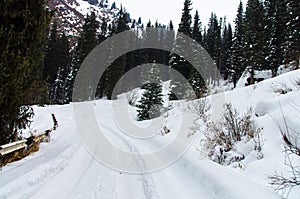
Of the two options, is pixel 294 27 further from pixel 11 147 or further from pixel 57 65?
pixel 57 65

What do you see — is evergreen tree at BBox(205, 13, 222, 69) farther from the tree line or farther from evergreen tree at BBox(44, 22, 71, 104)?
evergreen tree at BBox(44, 22, 71, 104)

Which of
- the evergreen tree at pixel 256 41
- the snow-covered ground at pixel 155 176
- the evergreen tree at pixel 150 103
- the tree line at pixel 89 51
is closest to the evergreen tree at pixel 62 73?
the tree line at pixel 89 51

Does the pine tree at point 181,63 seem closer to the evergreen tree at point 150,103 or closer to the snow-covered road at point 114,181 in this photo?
the evergreen tree at point 150,103

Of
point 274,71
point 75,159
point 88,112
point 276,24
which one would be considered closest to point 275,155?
point 75,159

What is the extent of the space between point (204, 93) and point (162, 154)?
40.6ft

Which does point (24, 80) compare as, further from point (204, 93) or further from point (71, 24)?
point (71, 24)

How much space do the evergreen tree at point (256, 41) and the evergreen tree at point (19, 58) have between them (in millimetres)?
28582

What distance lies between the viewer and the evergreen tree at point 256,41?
107 feet

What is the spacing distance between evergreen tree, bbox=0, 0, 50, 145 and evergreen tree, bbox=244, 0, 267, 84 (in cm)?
2858

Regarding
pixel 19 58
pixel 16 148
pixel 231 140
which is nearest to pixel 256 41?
pixel 231 140

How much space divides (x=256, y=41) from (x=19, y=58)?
31514 millimetres

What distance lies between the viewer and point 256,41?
1309 inches

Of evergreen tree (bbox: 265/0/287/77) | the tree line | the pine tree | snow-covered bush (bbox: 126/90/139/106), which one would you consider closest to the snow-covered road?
the tree line

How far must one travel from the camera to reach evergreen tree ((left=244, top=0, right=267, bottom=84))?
3272 centimetres
